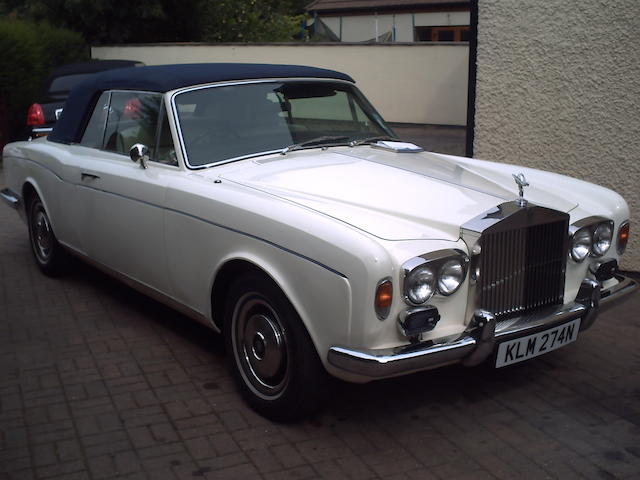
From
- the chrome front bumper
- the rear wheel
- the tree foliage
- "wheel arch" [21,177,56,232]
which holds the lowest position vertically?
the rear wheel

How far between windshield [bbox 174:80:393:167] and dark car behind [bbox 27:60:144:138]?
7.51 meters

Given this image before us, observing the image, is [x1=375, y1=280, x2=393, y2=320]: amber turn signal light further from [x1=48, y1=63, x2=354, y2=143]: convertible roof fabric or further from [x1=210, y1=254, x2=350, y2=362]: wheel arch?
[x1=48, y1=63, x2=354, y2=143]: convertible roof fabric

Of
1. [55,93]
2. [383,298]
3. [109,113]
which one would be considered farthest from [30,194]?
[55,93]

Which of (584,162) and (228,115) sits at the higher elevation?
(228,115)

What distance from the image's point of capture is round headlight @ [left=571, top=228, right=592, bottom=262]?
4176mm

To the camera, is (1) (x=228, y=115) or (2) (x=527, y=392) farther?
(1) (x=228, y=115)

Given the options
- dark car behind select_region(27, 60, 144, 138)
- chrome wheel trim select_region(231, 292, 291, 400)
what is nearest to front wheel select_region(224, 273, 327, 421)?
chrome wheel trim select_region(231, 292, 291, 400)

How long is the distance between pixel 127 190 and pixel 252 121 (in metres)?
0.89

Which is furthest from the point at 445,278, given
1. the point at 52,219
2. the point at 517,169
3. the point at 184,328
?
the point at 52,219

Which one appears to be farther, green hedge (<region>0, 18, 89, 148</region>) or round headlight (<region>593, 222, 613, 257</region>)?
green hedge (<region>0, 18, 89, 148</region>)

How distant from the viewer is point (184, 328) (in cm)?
539

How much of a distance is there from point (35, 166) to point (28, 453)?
3.20m

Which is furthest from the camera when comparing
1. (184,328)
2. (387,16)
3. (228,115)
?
(387,16)

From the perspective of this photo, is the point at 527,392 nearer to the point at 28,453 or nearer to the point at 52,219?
the point at 28,453
